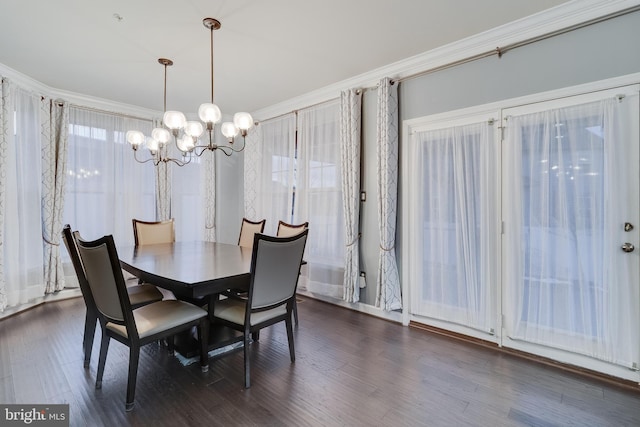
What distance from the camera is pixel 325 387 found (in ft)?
6.82

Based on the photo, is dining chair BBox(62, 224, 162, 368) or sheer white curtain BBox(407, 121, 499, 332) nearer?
dining chair BBox(62, 224, 162, 368)

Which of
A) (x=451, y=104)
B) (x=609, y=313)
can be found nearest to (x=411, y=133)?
(x=451, y=104)

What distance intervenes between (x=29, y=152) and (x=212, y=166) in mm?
2202

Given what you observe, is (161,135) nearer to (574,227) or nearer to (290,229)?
(290,229)

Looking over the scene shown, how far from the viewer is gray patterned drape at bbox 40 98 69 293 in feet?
12.2

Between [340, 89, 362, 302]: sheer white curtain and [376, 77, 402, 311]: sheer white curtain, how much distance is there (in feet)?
0.99

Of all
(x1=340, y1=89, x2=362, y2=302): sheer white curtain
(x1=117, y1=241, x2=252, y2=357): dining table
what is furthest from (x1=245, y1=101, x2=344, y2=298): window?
(x1=117, y1=241, x2=252, y2=357): dining table

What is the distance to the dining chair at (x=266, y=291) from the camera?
6.66 ft

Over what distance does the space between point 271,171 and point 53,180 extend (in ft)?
8.90

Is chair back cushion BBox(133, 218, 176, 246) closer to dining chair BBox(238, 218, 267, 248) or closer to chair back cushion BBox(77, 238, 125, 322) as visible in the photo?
dining chair BBox(238, 218, 267, 248)

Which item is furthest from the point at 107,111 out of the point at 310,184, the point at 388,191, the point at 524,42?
the point at 524,42

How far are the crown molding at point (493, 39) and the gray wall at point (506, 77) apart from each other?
74mm

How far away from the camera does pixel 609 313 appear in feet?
7.12

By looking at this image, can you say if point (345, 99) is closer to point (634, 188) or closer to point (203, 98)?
point (203, 98)
